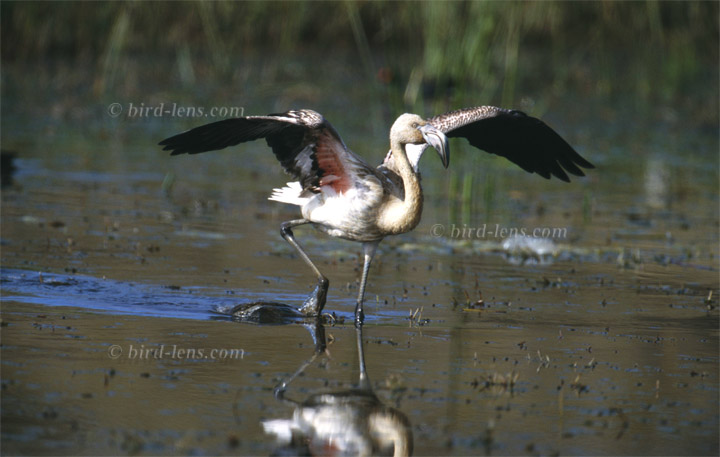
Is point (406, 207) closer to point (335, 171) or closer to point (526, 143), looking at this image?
point (335, 171)

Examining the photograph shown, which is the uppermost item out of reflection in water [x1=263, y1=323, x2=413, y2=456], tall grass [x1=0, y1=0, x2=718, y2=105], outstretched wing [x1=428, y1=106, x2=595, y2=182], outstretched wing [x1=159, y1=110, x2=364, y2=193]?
tall grass [x1=0, y1=0, x2=718, y2=105]

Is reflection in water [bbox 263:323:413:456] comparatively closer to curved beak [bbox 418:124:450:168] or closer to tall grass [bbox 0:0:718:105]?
curved beak [bbox 418:124:450:168]

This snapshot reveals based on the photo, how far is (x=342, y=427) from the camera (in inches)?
199

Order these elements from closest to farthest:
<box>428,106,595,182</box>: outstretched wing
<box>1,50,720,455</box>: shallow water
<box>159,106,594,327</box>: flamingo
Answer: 1. <box>1,50,720,455</box>: shallow water
2. <box>159,106,594,327</box>: flamingo
3. <box>428,106,595,182</box>: outstretched wing

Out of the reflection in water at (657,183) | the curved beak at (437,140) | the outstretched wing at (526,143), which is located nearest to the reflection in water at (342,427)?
the curved beak at (437,140)

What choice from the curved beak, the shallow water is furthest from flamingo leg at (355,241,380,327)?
the curved beak

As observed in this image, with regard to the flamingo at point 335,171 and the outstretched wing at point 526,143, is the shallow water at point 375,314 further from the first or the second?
the outstretched wing at point 526,143

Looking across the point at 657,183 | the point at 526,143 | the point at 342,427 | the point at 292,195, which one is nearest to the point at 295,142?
the point at 292,195

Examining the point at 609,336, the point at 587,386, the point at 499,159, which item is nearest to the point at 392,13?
the point at 499,159

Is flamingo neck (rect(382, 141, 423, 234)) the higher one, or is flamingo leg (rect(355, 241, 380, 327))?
flamingo neck (rect(382, 141, 423, 234))

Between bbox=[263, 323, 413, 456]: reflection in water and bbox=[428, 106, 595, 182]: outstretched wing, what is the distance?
3.31 m

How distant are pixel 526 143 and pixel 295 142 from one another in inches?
80.0

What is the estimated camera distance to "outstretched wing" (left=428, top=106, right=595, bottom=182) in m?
8.42

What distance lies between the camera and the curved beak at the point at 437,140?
7.05 m
